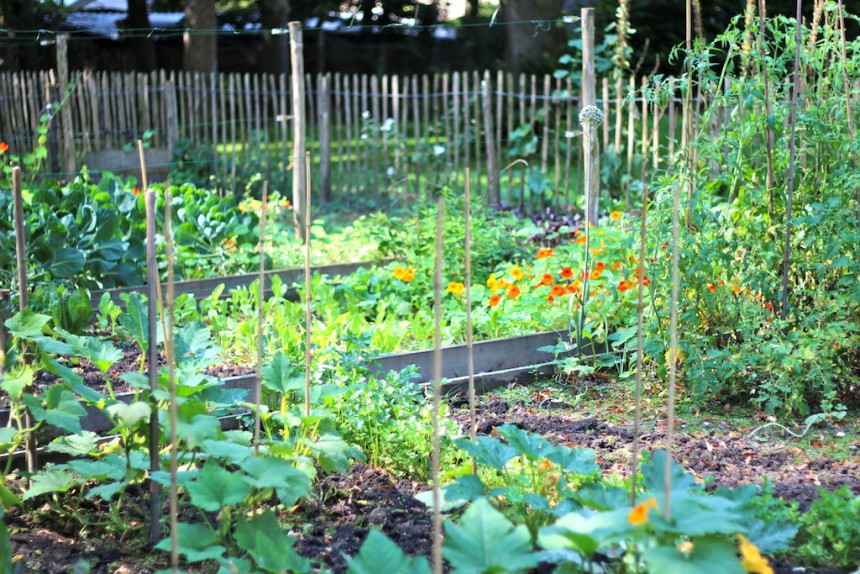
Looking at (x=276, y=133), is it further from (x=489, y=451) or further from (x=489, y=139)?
(x=489, y=451)

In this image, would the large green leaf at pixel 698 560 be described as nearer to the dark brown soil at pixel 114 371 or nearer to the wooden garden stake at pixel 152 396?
the wooden garden stake at pixel 152 396

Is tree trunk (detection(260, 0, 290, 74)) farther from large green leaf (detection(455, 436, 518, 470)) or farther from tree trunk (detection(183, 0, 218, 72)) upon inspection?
large green leaf (detection(455, 436, 518, 470))

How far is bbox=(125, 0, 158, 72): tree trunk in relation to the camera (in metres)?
17.9

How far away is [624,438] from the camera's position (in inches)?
140

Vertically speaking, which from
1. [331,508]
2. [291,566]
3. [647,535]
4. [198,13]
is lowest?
[331,508]

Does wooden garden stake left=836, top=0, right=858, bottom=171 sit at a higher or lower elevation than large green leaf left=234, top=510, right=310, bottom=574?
higher

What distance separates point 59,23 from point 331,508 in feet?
59.2

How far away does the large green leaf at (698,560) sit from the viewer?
5.82 ft

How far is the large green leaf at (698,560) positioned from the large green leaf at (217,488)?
1.03 meters

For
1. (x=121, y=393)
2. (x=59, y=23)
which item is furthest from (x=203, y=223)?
(x=59, y=23)

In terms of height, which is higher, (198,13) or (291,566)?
(198,13)

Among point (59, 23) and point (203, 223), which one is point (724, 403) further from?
point (59, 23)

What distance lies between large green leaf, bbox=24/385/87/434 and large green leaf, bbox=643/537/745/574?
5.42ft

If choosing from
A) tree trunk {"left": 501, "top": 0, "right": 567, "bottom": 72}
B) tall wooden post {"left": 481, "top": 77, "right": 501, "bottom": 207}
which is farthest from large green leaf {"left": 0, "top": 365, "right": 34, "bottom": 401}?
tree trunk {"left": 501, "top": 0, "right": 567, "bottom": 72}
